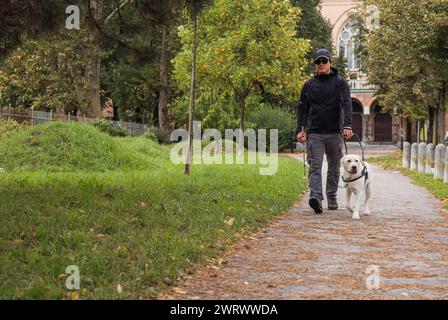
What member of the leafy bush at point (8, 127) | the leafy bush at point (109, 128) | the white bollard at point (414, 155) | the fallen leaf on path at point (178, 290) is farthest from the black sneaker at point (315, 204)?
the leafy bush at point (109, 128)

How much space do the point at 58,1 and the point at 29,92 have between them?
2794 cm

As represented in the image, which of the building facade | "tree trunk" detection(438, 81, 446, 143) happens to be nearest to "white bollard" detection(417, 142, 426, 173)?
"tree trunk" detection(438, 81, 446, 143)

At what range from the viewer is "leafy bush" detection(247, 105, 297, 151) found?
43.5 m

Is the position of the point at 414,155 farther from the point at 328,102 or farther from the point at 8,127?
the point at 328,102

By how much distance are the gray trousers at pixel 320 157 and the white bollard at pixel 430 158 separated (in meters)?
11.9

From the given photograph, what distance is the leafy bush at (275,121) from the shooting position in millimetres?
43469

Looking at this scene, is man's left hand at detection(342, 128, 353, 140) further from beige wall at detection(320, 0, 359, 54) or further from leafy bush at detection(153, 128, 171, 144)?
beige wall at detection(320, 0, 359, 54)

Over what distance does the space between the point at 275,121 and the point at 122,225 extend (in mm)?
37032

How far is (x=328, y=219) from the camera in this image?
404 inches

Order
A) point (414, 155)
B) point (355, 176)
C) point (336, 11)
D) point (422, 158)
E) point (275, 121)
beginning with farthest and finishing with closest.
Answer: point (336, 11), point (275, 121), point (414, 155), point (422, 158), point (355, 176)

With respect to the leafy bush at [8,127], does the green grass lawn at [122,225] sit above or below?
below

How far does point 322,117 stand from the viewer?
10797mm

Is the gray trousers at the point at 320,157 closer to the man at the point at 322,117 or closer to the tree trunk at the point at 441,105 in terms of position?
the man at the point at 322,117

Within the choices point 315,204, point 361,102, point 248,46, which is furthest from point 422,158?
point 361,102
